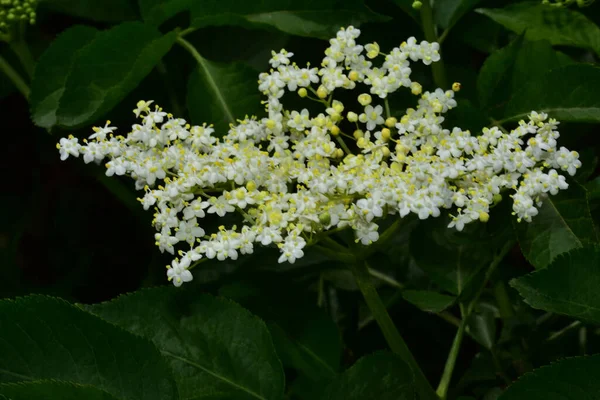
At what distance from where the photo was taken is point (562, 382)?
943 millimetres

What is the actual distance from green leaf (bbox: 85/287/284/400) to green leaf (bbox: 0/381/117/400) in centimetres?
18

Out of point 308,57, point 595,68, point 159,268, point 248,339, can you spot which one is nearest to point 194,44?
point 308,57

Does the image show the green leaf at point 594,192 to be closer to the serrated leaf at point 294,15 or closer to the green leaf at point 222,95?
the serrated leaf at point 294,15

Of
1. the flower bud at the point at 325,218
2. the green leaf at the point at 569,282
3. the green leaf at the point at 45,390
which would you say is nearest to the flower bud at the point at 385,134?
the flower bud at the point at 325,218

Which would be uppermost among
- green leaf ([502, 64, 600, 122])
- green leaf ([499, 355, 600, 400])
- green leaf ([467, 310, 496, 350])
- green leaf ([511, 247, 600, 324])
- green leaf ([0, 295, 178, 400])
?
green leaf ([502, 64, 600, 122])

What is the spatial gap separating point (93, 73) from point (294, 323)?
0.54m

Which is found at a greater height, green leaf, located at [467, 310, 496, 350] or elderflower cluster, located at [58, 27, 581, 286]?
elderflower cluster, located at [58, 27, 581, 286]

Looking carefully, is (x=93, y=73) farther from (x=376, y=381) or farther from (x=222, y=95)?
(x=376, y=381)

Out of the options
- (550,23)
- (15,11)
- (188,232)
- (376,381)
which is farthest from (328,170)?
(15,11)

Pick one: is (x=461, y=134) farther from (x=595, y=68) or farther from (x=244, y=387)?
(x=244, y=387)

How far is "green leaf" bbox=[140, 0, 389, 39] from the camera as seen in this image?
1207mm

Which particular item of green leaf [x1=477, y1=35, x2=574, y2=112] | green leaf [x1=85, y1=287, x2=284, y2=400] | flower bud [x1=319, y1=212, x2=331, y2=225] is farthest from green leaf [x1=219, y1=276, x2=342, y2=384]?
green leaf [x1=477, y1=35, x2=574, y2=112]

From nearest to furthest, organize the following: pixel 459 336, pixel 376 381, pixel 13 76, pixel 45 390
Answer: pixel 45 390, pixel 376 381, pixel 459 336, pixel 13 76

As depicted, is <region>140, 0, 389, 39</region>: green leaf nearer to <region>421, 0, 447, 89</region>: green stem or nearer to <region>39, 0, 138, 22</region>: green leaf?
<region>421, 0, 447, 89</region>: green stem
